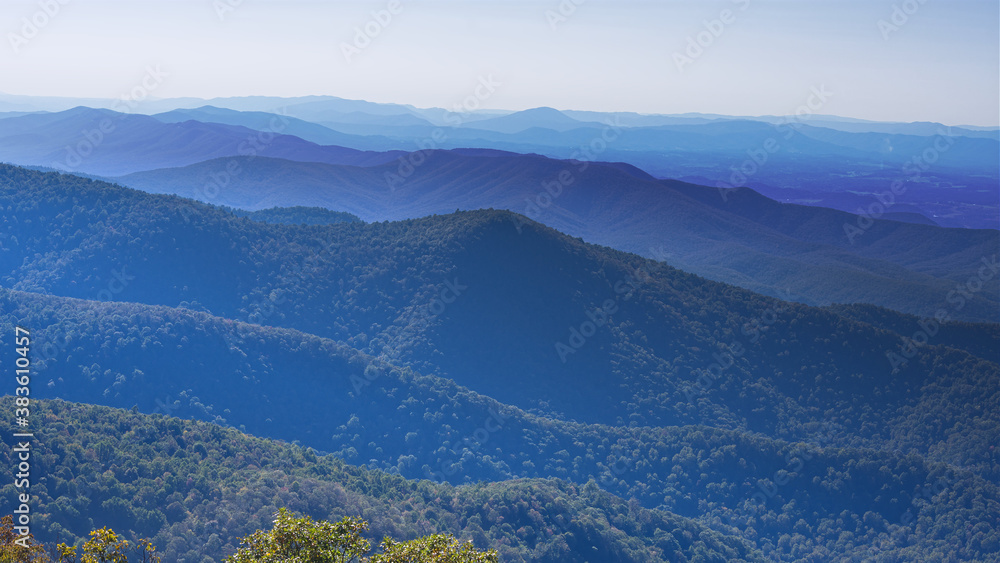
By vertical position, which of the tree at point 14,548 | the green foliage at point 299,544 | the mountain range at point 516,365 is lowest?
the mountain range at point 516,365

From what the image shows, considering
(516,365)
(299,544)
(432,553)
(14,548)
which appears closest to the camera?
(14,548)

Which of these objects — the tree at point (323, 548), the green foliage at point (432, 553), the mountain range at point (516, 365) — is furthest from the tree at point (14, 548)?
the mountain range at point (516, 365)

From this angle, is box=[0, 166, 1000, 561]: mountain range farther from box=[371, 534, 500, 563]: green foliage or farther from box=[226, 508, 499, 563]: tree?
box=[226, 508, 499, 563]: tree

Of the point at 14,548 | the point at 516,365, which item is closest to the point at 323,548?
the point at 14,548

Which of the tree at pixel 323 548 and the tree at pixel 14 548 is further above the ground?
the tree at pixel 323 548

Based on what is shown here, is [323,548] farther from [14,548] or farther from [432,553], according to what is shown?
[14,548]

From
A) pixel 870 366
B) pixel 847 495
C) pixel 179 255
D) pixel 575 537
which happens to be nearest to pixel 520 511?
pixel 575 537

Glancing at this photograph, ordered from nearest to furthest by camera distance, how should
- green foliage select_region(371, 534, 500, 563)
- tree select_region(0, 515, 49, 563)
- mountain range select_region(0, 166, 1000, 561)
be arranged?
tree select_region(0, 515, 49, 563) → green foliage select_region(371, 534, 500, 563) → mountain range select_region(0, 166, 1000, 561)

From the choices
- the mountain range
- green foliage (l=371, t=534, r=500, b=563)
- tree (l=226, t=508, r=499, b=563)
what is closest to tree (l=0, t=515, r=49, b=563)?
tree (l=226, t=508, r=499, b=563)

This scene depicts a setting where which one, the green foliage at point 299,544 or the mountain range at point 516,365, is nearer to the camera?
the green foliage at point 299,544

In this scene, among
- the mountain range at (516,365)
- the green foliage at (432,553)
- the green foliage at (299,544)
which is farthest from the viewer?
the mountain range at (516,365)

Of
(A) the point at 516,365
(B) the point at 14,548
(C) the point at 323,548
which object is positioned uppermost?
(C) the point at 323,548

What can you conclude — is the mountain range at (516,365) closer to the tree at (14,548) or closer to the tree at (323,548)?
the tree at (14,548)
